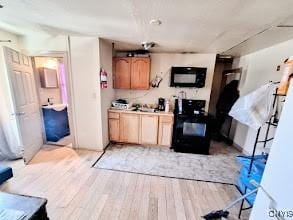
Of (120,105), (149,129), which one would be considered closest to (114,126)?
(120,105)

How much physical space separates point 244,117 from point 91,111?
267 cm

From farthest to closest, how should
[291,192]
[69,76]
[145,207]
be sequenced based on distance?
[69,76]
[145,207]
[291,192]

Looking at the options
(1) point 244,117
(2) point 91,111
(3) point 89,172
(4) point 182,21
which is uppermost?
(4) point 182,21

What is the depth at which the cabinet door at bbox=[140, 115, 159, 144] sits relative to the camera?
354 centimetres

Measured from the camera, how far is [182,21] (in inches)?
72.0

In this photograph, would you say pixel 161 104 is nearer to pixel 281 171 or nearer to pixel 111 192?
pixel 111 192

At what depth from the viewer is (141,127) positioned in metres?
3.59

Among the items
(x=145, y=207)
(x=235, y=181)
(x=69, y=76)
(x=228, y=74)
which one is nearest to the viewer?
(x=145, y=207)

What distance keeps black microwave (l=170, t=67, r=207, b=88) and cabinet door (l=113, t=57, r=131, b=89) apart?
3.43ft

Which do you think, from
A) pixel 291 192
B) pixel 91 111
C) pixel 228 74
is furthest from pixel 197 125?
pixel 291 192

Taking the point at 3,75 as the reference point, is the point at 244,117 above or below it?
below

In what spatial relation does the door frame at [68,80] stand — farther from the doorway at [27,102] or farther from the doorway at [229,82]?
the doorway at [229,82]

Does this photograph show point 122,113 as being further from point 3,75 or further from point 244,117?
point 244,117

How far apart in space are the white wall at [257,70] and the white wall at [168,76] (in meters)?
0.74
